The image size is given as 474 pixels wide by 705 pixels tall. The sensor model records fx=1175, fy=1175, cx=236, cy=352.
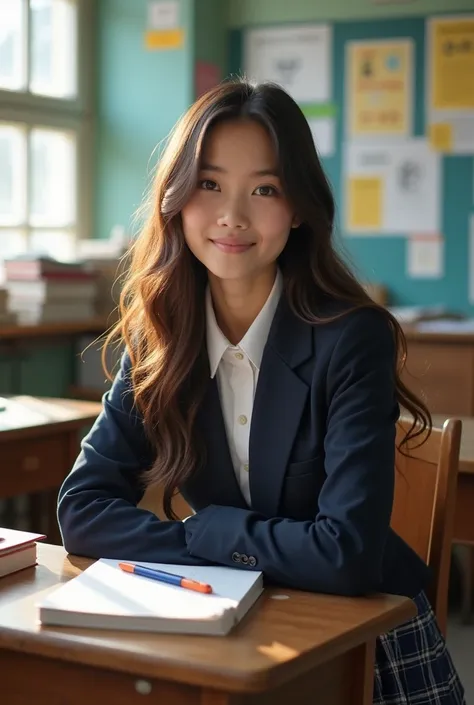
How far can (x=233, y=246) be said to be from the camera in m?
1.68

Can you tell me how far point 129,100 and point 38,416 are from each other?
6.68ft

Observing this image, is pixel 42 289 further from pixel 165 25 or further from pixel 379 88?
pixel 379 88

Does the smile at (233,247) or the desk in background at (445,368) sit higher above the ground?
the smile at (233,247)

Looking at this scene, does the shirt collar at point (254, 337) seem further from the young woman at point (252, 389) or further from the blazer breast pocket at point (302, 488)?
the blazer breast pocket at point (302, 488)

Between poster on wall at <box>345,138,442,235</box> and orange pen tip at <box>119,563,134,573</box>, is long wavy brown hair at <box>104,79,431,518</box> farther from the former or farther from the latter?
poster on wall at <box>345,138,442,235</box>

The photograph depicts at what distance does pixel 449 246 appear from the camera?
4.84 m

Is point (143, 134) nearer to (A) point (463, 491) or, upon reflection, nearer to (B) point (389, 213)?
(B) point (389, 213)

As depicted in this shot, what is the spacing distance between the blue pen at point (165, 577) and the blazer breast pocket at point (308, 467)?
0.32m

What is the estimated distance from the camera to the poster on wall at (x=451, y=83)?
187 inches

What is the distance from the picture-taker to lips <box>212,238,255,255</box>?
1.68 m

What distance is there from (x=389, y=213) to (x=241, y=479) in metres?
3.33

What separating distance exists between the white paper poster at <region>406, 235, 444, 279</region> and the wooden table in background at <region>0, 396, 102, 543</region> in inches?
76.0

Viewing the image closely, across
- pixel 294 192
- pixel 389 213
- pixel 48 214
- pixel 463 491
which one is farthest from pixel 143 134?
pixel 294 192

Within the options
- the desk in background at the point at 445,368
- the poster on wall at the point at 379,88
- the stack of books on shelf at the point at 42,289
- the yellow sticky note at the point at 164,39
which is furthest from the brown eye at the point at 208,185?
the poster on wall at the point at 379,88
